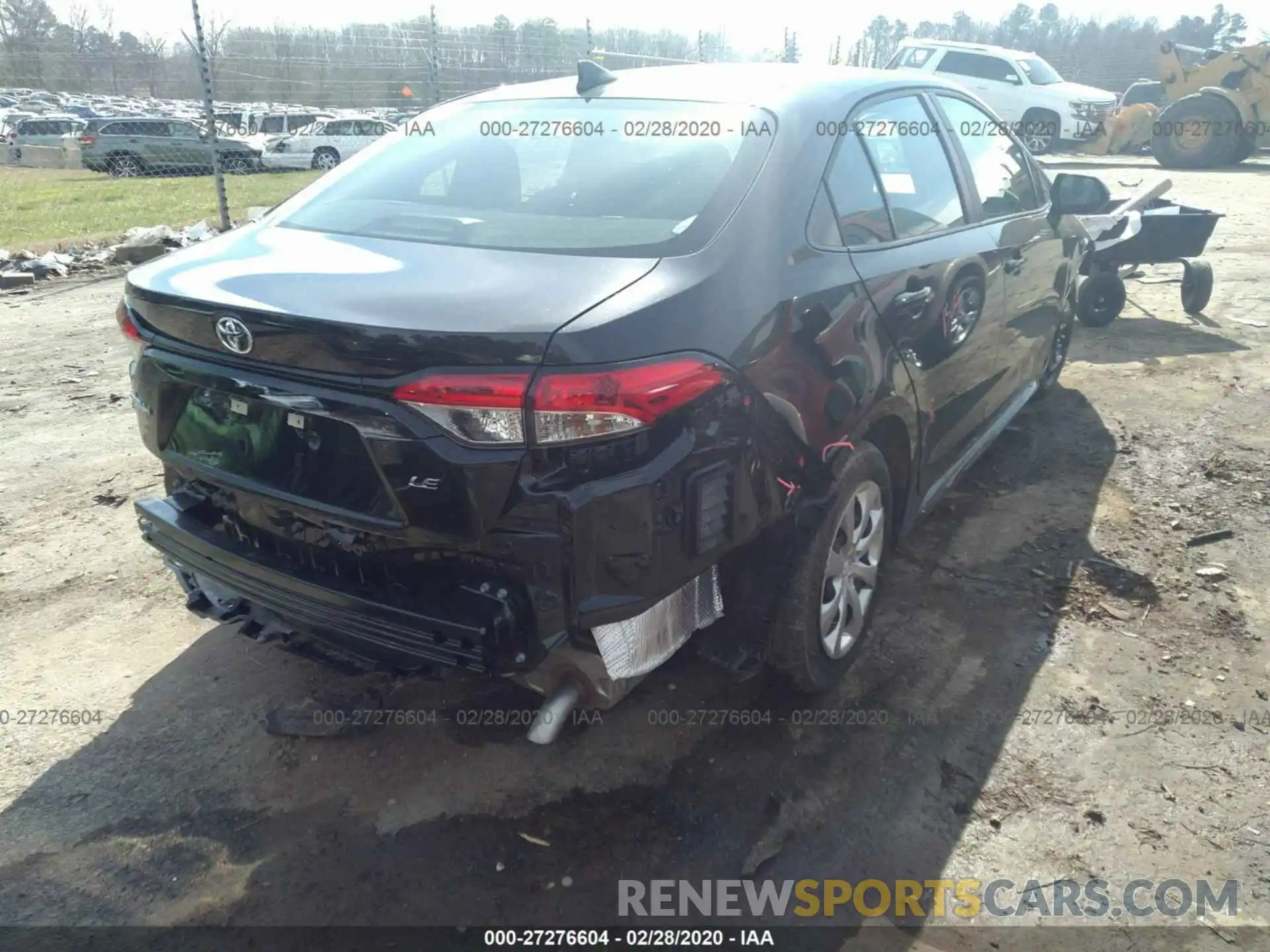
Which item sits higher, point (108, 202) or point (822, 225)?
point (822, 225)

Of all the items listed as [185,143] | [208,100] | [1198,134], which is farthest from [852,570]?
[185,143]

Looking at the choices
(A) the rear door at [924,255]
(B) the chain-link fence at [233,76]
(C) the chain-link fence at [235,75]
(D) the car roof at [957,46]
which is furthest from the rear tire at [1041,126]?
(A) the rear door at [924,255]

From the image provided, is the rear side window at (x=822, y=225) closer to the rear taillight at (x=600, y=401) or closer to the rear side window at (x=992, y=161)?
the rear taillight at (x=600, y=401)

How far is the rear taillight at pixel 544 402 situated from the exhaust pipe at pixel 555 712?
711 millimetres

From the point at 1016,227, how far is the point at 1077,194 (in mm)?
682

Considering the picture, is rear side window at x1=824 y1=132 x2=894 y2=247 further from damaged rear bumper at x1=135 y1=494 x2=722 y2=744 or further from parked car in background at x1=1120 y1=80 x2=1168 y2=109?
parked car in background at x1=1120 y1=80 x2=1168 y2=109

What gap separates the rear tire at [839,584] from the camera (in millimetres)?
2602

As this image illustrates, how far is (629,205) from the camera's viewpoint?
2561 mm

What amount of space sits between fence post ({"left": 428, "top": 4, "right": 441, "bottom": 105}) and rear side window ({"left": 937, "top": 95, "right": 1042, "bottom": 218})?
865 cm

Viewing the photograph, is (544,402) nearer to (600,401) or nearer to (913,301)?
(600,401)

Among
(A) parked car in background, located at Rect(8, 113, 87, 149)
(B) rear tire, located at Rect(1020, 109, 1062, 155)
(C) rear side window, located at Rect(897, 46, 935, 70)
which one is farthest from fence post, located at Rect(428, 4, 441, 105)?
(A) parked car in background, located at Rect(8, 113, 87, 149)

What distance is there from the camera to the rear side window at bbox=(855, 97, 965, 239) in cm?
299

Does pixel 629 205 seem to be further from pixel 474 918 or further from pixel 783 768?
pixel 474 918

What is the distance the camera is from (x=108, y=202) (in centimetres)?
1656
